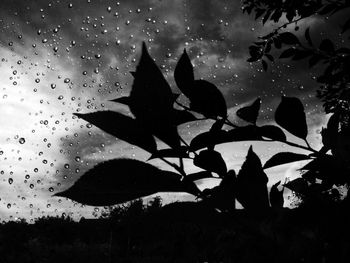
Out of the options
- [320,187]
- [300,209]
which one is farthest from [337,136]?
[300,209]

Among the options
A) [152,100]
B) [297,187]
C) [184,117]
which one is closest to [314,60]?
[297,187]

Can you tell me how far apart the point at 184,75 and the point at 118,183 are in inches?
8.4

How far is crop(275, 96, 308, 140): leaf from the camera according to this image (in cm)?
64

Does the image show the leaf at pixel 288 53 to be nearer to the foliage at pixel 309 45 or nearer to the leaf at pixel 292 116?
the foliage at pixel 309 45

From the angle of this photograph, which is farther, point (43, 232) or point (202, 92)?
point (43, 232)

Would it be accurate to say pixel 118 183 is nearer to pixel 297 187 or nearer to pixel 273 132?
pixel 273 132

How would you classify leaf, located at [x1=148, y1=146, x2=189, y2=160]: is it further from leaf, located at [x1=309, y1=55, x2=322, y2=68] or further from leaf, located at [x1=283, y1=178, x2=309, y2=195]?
leaf, located at [x1=309, y1=55, x2=322, y2=68]

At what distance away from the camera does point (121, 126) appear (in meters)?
0.48

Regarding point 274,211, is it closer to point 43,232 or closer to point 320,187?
point 320,187

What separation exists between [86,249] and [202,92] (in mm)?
18678

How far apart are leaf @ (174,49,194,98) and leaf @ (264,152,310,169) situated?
0.20m

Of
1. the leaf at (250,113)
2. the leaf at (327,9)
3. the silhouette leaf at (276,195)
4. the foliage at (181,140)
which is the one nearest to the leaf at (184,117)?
the foliage at (181,140)

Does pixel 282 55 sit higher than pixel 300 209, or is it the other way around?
pixel 282 55

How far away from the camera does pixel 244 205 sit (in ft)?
1.72
